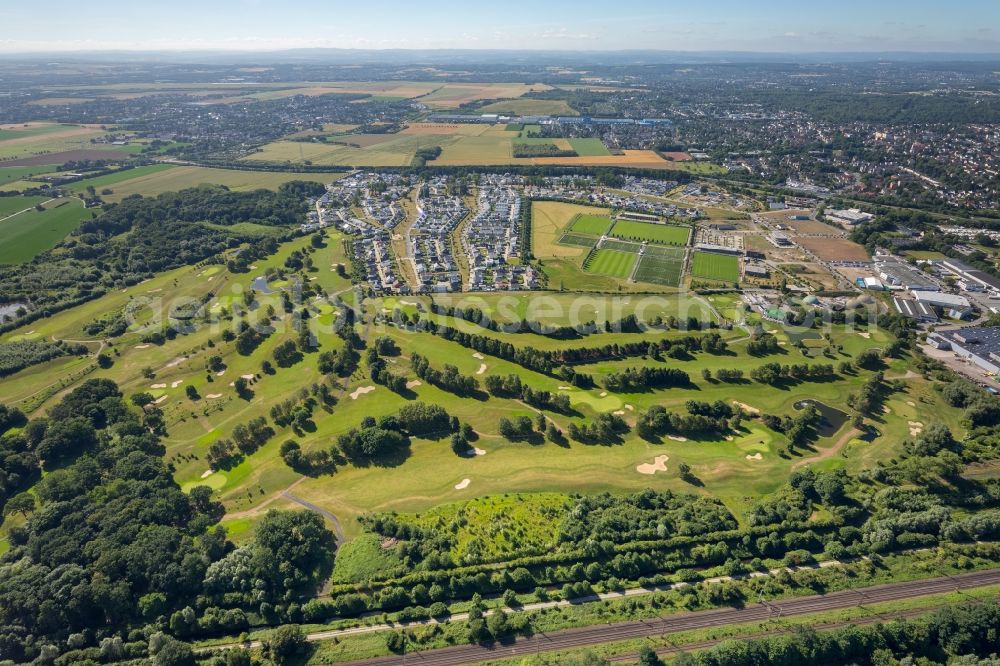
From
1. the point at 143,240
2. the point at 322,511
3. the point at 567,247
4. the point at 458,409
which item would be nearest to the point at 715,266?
the point at 567,247

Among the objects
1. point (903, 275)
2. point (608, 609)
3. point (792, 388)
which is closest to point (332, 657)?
point (608, 609)

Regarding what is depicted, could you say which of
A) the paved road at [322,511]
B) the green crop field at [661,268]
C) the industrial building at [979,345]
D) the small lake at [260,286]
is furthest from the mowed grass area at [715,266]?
the small lake at [260,286]

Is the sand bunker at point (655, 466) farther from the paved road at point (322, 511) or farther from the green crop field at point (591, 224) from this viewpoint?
the green crop field at point (591, 224)

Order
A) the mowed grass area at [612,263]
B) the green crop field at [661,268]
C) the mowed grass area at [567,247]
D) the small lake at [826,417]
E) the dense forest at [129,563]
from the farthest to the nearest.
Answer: the mowed grass area at [612,263], the green crop field at [661,268], the mowed grass area at [567,247], the small lake at [826,417], the dense forest at [129,563]

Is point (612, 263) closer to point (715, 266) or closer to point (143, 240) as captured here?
point (715, 266)

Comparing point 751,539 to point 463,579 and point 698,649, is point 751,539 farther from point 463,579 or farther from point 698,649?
point 463,579
